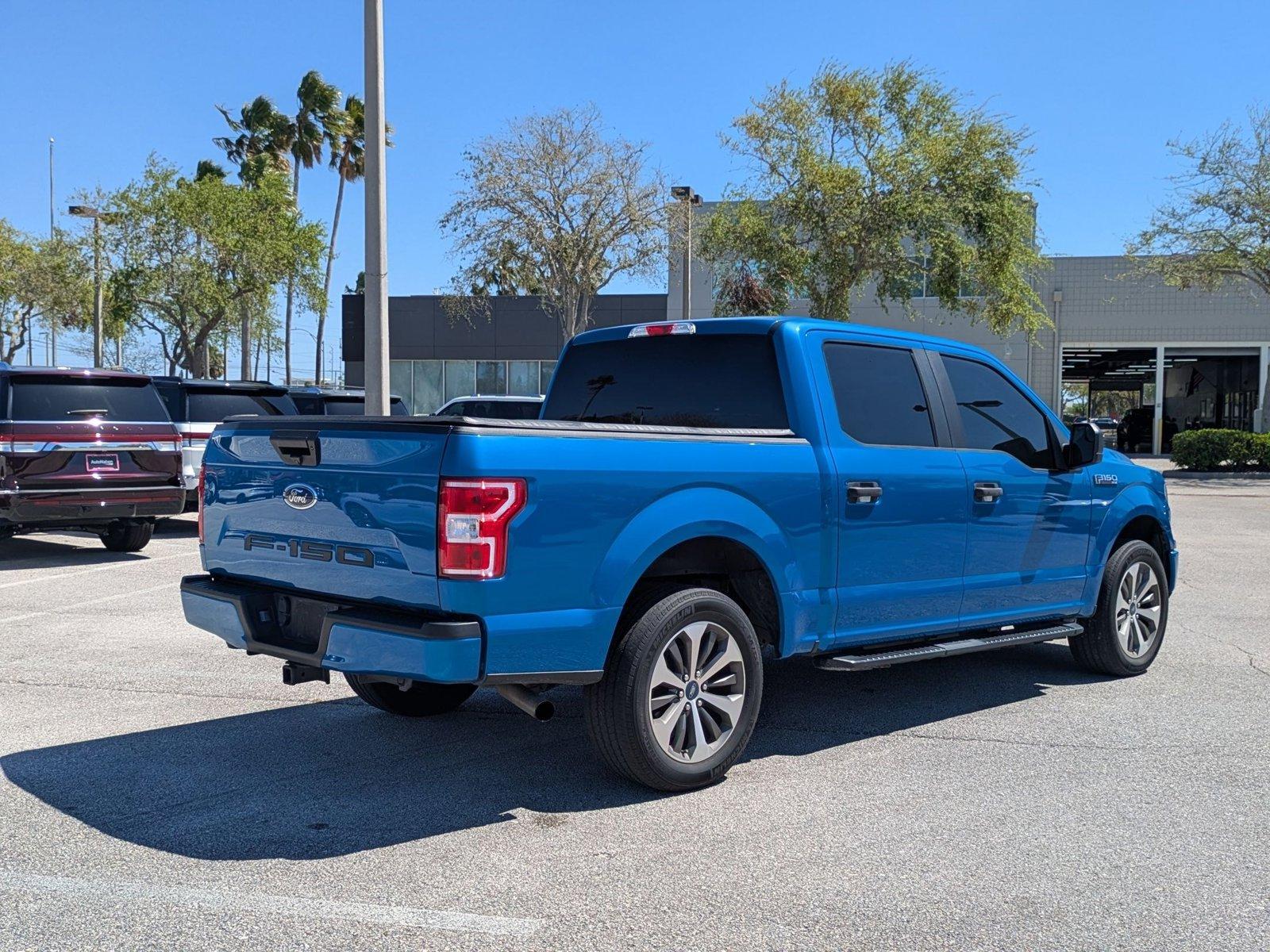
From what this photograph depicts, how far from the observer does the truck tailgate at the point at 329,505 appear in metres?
4.30

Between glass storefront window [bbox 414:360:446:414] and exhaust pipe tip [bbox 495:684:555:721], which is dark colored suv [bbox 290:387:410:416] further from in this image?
glass storefront window [bbox 414:360:446:414]

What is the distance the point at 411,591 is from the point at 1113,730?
369 cm

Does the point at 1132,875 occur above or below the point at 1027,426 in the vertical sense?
below

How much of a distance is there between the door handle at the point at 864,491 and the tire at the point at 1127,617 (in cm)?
233

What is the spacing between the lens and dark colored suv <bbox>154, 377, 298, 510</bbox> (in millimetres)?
14281

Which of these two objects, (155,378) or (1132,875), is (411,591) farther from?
(155,378)

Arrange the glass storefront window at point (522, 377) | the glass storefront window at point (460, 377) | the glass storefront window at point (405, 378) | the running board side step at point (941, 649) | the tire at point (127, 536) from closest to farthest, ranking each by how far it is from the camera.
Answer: the running board side step at point (941, 649)
the tire at point (127, 536)
the glass storefront window at point (522, 377)
the glass storefront window at point (460, 377)
the glass storefront window at point (405, 378)

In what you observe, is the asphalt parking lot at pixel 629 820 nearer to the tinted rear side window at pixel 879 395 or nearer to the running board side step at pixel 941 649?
the running board side step at pixel 941 649

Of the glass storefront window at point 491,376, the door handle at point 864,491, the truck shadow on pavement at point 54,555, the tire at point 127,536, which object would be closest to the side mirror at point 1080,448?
the door handle at point 864,491

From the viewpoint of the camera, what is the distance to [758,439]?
5137 millimetres

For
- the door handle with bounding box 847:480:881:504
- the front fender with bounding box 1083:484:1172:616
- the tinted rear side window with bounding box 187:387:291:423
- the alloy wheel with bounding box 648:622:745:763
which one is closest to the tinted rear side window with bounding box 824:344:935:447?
the door handle with bounding box 847:480:881:504

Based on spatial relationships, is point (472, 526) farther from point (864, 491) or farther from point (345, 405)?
point (345, 405)

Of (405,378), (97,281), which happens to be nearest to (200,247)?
(97,281)

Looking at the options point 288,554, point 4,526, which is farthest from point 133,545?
point 288,554
